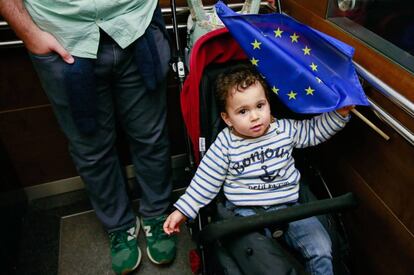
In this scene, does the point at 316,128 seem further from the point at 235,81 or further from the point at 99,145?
the point at 99,145

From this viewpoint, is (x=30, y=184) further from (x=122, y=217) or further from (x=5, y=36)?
(x=5, y=36)

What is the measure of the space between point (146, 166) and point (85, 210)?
1.88ft

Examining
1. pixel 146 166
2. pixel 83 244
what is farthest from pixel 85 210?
pixel 146 166

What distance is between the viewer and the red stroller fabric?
1.09 meters

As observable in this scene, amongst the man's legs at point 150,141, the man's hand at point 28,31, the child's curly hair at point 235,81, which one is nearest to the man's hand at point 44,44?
the man's hand at point 28,31

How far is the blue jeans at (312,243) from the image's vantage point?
3.34ft

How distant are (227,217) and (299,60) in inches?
21.6

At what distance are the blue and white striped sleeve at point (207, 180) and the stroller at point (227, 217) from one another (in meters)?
0.06

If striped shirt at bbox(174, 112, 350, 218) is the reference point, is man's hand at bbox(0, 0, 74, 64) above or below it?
above

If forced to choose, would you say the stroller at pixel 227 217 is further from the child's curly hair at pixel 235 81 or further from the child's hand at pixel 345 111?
the child's hand at pixel 345 111

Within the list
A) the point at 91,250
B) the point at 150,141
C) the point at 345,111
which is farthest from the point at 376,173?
the point at 91,250

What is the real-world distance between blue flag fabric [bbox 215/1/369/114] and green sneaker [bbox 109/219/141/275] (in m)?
0.93

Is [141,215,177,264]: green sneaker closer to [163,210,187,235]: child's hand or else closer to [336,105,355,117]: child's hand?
[163,210,187,235]: child's hand

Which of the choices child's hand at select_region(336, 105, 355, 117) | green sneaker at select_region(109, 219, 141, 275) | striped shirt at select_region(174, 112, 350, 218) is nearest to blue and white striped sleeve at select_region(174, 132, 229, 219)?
striped shirt at select_region(174, 112, 350, 218)
